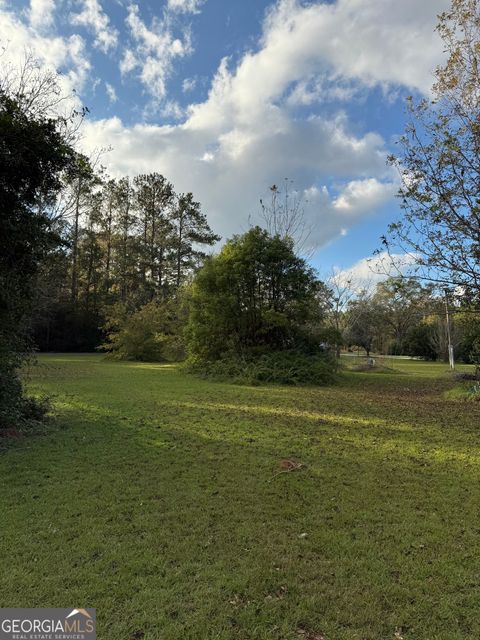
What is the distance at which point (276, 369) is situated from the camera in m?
14.5

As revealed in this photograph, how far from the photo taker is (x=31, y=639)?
205 centimetres

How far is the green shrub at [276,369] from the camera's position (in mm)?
14219

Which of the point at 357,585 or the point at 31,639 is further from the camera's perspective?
the point at 357,585

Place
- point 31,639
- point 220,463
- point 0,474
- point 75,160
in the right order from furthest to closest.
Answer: point 75,160, point 220,463, point 0,474, point 31,639

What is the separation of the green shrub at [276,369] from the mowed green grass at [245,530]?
24.5 ft

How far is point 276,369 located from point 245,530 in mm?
11424

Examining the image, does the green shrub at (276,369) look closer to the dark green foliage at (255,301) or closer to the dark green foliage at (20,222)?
the dark green foliage at (255,301)

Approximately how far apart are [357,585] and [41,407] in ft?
20.1

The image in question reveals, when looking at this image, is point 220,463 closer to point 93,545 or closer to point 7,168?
point 93,545

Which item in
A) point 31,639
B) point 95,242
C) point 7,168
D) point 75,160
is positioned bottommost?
point 31,639

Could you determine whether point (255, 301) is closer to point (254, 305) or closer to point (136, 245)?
point (254, 305)

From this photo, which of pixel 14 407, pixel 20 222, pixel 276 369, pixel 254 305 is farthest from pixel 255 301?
pixel 14 407

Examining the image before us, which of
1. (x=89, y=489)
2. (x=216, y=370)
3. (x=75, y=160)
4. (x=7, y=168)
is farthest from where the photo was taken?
(x=216, y=370)

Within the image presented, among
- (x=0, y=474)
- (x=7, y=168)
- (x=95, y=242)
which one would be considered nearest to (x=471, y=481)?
(x=0, y=474)
